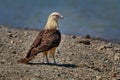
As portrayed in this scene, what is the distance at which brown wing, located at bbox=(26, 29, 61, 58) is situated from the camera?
18.3 meters

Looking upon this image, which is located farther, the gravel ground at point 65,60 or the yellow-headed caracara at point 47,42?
the yellow-headed caracara at point 47,42

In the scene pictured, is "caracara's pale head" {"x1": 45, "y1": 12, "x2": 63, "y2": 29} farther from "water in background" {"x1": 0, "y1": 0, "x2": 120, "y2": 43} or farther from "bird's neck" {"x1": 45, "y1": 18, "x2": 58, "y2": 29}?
"water in background" {"x1": 0, "y1": 0, "x2": 120, "y2": 43}

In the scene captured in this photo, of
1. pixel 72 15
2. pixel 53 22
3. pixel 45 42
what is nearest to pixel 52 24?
pixel 53 22

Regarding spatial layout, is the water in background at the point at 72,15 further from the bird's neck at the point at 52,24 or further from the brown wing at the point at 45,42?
the brown wing at the point at 45,42

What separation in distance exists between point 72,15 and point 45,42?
1364 cm

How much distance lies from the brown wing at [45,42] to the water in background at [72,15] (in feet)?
26.0

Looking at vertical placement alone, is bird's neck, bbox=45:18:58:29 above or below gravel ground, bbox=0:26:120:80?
above

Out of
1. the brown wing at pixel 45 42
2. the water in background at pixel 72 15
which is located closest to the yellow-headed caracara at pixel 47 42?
the brown wing at pixel 45 42

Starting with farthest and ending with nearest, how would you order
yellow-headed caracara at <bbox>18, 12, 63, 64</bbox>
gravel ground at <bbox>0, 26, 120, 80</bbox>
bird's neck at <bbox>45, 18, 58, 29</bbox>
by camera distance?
1. bird's neck at <bbox>45, 18, 58, 29</bbox>
2. yellow-headed caracara at <bbox>18, 12, 63, 64</bbox>
3. gravel ground at <bbox>0, 26, 120, 80</bbox>

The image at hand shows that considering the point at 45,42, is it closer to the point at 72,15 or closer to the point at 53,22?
the point at 53,22

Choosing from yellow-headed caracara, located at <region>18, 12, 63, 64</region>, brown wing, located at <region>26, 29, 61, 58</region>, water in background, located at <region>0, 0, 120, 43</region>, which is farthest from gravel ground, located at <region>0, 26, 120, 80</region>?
water in background, located at <region>0, 0, 120, 43</region>

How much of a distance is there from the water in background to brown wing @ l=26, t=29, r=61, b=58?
26.0 ft

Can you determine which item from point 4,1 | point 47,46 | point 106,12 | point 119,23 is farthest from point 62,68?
point 4,1

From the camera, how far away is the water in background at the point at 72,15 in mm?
28803
